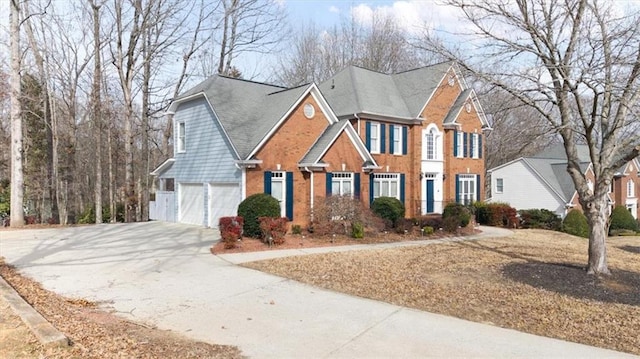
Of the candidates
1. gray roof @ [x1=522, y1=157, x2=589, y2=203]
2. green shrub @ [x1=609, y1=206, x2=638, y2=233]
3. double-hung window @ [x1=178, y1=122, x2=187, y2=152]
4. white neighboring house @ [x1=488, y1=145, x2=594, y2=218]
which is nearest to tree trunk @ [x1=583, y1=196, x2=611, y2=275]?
double-hung window @ [x1=178, y1=122, x2=187, y2=152]

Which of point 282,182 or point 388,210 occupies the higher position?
point 282,182

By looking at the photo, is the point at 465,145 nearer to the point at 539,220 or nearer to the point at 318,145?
the point at 539,220

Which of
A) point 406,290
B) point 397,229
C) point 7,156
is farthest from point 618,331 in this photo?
point 7,156

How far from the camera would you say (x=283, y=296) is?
8.01m

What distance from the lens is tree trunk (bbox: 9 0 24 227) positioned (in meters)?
19.9

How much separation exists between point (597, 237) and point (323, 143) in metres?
11.7

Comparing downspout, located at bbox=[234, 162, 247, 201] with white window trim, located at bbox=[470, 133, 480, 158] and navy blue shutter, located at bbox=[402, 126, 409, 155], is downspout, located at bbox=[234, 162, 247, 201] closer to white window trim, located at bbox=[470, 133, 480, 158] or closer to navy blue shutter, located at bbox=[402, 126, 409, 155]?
navy blue shutter, located at bbox=[402, 126, 409, 155]

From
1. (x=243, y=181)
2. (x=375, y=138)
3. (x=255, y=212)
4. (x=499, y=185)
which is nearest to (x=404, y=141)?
(x=375, y=138)

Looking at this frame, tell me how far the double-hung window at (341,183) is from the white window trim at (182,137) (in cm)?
757

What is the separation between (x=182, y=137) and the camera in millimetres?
22016

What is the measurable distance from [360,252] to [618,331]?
7.96 meters

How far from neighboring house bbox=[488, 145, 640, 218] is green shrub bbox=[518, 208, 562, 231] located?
14.2 ft

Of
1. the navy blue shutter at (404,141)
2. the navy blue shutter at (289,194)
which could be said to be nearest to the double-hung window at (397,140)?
the navy blue shutter at (404,141)

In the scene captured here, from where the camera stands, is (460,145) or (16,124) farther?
(460,145)
